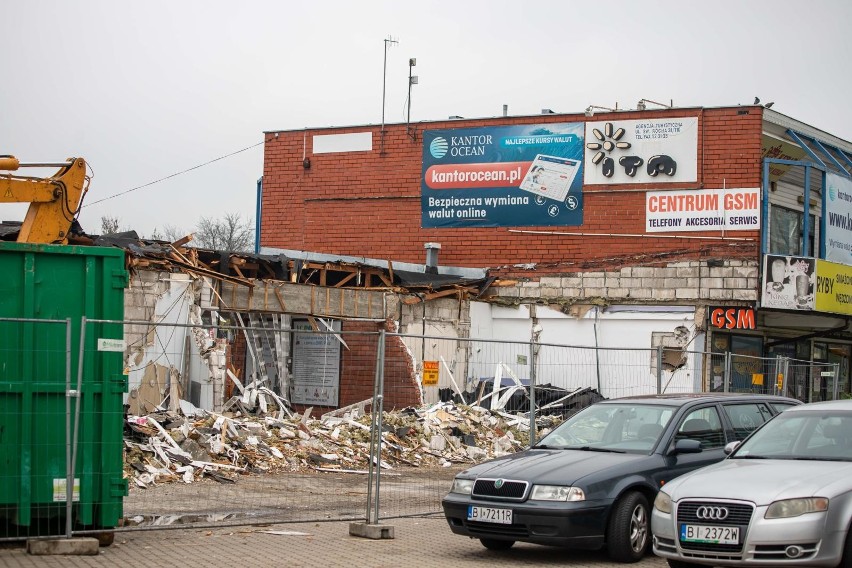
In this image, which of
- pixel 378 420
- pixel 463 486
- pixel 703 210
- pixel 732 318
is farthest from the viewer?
pixel 703 210

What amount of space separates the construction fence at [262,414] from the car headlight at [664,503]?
117 inches

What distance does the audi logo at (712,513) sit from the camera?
817cm

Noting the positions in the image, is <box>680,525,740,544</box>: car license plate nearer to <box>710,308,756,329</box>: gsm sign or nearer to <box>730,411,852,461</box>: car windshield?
<box>730,411,852,461</box>: car windshield

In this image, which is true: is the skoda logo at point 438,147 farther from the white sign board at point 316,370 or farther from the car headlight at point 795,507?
the car headlight at point 795,507

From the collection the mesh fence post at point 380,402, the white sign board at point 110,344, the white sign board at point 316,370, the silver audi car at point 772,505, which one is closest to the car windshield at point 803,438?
the silver audi car at point 772,505

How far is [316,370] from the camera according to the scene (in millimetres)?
19656

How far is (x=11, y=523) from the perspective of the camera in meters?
9.47

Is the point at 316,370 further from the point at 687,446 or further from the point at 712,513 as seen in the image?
the point at 712,513

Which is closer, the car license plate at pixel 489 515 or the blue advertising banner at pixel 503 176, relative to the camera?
the car license plate at pixel 489 515

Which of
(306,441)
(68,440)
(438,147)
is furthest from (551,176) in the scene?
(68,440)

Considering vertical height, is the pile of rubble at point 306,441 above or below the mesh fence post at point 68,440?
below

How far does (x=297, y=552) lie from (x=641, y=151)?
17.7 metres

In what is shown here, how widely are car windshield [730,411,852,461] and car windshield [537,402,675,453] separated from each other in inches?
40.9

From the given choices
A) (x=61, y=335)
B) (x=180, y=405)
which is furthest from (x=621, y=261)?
(x=61, y=335)
